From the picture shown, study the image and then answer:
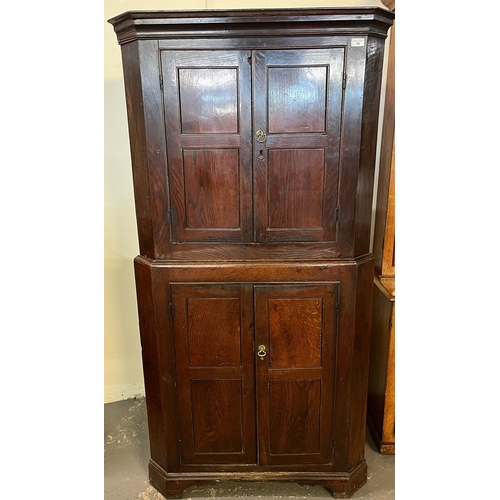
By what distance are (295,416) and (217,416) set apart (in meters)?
0.35

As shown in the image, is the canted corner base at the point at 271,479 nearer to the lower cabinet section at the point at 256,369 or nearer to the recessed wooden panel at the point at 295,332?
the lower cabinet section at the point at 256,369

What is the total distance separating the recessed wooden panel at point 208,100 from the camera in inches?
61.5

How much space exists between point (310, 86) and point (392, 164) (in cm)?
71

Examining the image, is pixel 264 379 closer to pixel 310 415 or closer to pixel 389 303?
pixel 310 415

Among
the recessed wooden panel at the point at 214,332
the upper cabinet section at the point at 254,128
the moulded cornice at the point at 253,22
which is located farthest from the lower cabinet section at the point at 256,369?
the moulded cornice at the point at 253,22

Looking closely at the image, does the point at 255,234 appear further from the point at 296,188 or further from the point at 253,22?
the point at 253,22

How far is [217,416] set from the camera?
72.6 inches

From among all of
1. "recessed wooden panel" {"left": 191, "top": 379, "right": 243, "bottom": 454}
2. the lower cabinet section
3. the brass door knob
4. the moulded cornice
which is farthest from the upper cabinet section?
"recessed wooden panel" {"left": 191, "top": 379, "right": 243, "bottom": 454}

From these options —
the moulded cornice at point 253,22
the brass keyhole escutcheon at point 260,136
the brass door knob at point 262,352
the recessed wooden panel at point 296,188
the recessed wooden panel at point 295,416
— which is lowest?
the recessed wooden panel at point 295,416

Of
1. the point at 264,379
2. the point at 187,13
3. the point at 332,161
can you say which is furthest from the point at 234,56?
the point at 264,379

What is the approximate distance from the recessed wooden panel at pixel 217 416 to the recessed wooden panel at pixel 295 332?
23 centimetres

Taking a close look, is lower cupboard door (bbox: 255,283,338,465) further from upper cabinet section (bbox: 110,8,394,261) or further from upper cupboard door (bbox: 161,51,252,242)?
upper cupboard door (bbox: 161,51,252,242)

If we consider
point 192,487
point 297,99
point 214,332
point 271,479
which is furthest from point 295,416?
point 297,99

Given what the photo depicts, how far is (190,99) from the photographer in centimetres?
158
